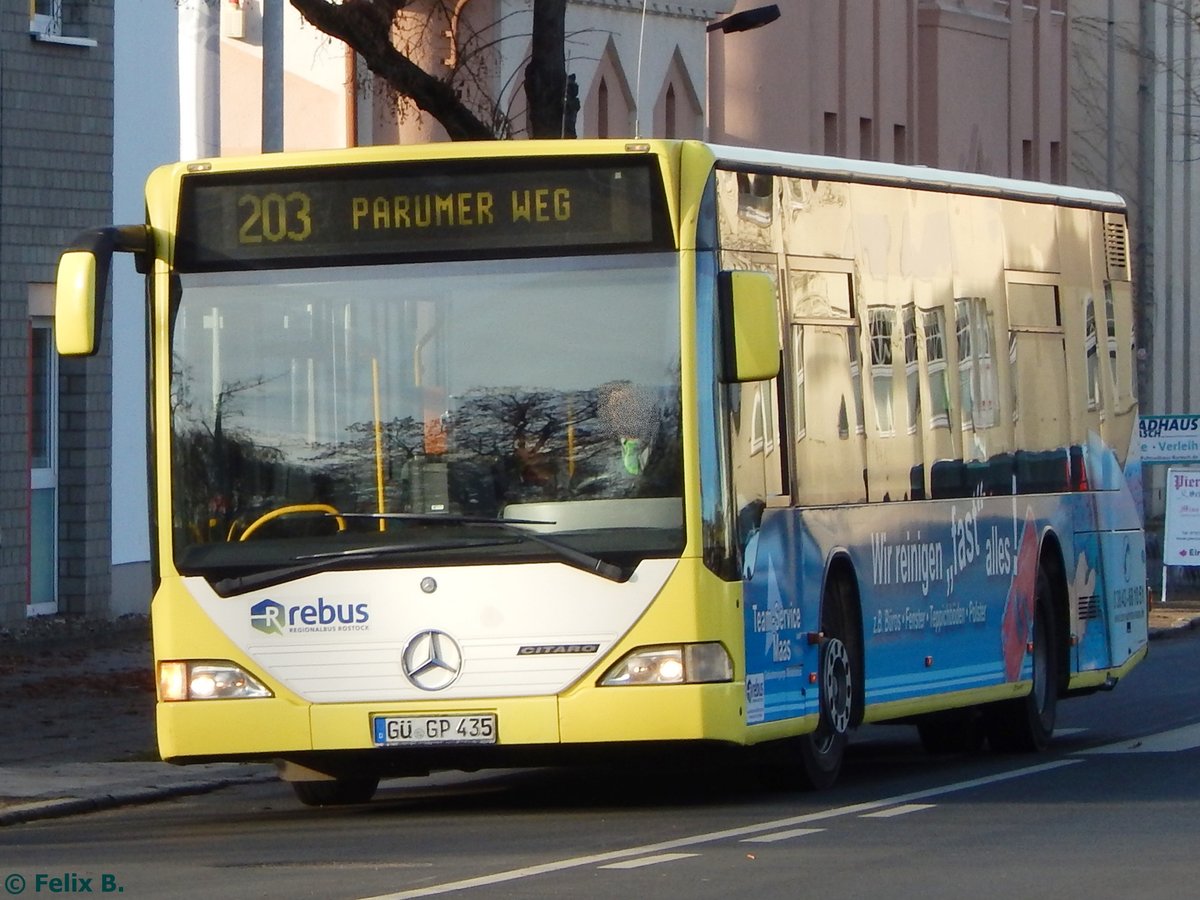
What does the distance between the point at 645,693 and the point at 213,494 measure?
207 cm

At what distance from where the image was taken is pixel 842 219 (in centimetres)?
1503

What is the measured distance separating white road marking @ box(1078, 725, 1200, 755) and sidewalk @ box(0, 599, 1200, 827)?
4848 mm

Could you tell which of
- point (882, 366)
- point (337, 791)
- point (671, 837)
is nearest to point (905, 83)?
point (882, 366)

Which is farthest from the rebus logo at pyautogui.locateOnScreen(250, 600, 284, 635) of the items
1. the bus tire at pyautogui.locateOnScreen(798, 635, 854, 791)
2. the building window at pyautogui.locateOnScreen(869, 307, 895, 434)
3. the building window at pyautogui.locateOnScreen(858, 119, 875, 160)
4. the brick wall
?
the building window at pyautogui.locateOnScreen(858, 119, 875, 160)

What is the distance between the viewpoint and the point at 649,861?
11.7 m

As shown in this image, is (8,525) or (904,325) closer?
(904,325)

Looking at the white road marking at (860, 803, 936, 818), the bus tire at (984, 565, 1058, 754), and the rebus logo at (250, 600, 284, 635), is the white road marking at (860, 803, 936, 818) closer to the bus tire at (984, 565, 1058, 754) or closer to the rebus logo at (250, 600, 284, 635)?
the rebus logo at (250, 600, 284, 635)

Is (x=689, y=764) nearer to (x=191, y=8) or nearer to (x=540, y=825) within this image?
(x=540, y=825)

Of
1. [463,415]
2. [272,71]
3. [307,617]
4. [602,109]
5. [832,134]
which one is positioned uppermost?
[832,134]

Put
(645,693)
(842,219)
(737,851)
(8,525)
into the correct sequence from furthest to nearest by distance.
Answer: (8,525) < (842,219) < (645,693) < (737,851)

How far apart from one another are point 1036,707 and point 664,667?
550 cm

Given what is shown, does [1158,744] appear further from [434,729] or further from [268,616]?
[268,616]

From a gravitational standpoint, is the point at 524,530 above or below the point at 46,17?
below

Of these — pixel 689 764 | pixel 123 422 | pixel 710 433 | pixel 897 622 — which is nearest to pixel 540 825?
pixel 689 764
